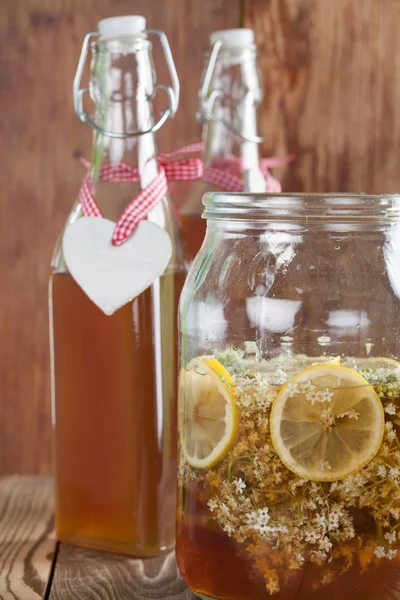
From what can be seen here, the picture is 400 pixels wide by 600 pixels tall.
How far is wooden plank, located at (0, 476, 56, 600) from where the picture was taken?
67 cm

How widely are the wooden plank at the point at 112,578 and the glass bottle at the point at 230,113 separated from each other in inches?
11.8

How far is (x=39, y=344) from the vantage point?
0.97 meters

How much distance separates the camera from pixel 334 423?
0.57m

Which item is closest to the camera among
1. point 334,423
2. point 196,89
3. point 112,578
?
point 334,423

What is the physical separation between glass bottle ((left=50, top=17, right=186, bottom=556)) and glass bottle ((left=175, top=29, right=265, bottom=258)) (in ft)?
0.32

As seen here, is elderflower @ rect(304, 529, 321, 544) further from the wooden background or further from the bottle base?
the wooden background

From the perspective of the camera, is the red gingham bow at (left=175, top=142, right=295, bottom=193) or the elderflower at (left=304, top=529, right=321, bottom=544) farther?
the red gingham bow at (left=175, top=142, right=295, bottom=193)

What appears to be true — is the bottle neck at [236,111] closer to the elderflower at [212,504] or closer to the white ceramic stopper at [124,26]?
the white ceramic stopper at [124,26]

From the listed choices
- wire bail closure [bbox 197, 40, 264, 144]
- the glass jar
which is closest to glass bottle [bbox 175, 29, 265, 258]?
wire bail closure [bbox 197, 40, 264, 144]

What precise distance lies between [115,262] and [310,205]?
188 millimetres

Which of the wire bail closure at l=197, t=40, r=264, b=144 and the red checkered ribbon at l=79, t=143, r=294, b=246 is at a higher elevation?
the wire bail closure at l=197, t=40, r=264, b=144

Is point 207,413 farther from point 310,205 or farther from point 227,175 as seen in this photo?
point 227,175

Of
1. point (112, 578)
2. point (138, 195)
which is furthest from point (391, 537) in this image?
point (138, 195)

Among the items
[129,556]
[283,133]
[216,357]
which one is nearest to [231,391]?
[216,357]
